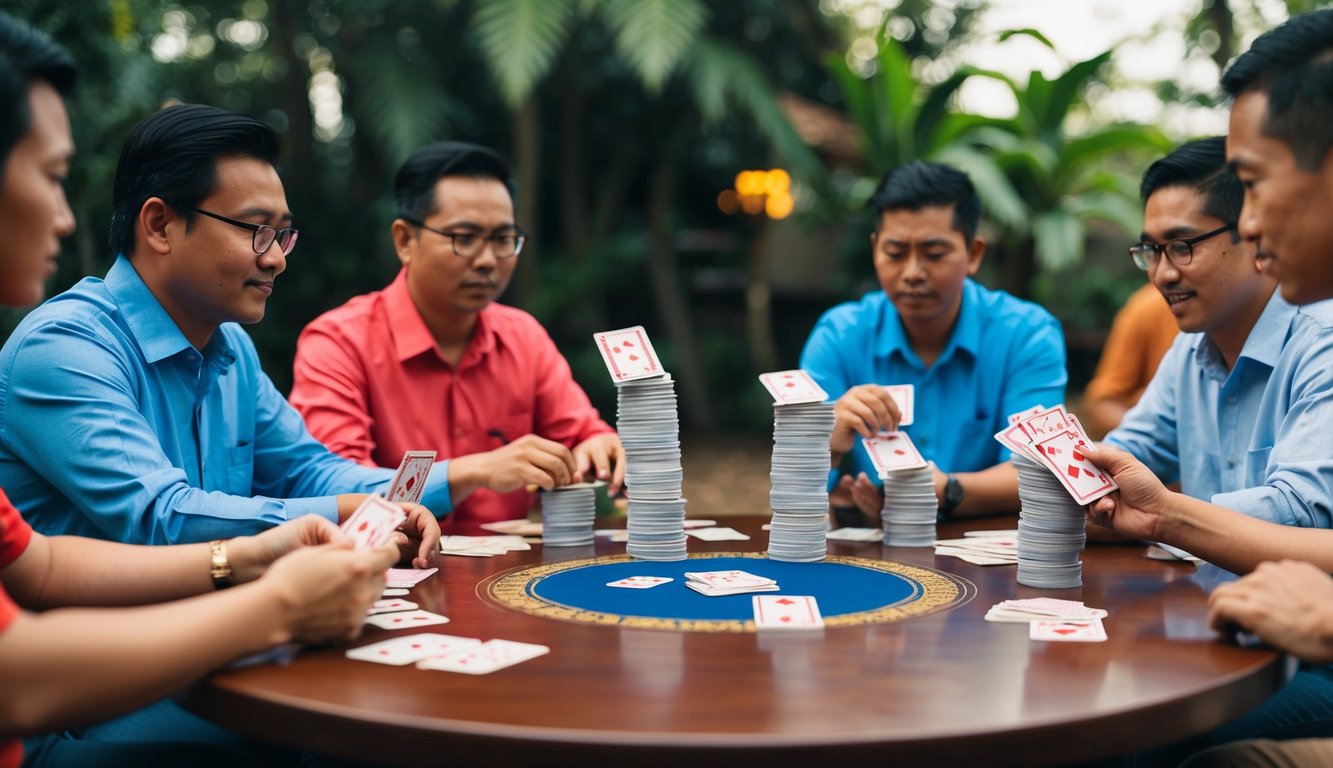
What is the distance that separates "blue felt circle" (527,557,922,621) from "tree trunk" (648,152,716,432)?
923 centimetres

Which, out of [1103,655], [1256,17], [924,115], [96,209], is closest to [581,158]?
[924,115]

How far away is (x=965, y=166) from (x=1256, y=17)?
5681mm

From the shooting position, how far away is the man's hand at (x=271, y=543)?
2008 mm

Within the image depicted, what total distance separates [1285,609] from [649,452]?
4.34 ft

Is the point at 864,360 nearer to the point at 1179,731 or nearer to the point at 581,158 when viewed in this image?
the point at 1179,731

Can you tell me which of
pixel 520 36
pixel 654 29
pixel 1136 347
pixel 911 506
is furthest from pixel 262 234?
pixel 654 29

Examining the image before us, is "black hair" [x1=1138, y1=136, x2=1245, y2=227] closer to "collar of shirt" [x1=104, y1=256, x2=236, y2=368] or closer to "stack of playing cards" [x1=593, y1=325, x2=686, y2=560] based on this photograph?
"stack of playing cards" [x1=593, y1=325, x2=686, y2=560]

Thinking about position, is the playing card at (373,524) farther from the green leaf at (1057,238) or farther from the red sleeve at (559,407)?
the green leaf at (1057,238)

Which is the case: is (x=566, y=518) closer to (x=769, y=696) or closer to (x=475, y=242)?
(x=475, y=242)

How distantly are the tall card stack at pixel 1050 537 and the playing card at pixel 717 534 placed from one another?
805mm

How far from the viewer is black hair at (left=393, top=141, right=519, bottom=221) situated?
3.63m

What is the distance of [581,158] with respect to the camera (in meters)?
11.8

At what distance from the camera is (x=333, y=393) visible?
11.2ft

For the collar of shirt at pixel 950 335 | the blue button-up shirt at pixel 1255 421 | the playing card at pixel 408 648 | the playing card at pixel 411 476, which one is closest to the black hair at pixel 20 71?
the playing card at pixel 408 648
